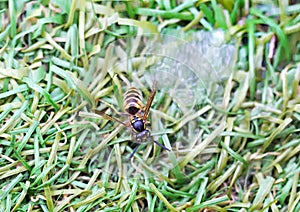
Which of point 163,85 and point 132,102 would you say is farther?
point 163,85

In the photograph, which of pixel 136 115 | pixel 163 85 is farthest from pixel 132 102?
pixel 163 85

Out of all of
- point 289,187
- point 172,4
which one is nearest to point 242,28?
point 172,4

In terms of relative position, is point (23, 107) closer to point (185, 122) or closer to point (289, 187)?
point (185, 122)

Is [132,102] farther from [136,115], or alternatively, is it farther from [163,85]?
[163,85]

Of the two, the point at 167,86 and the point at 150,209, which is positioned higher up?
the point at 167,86
